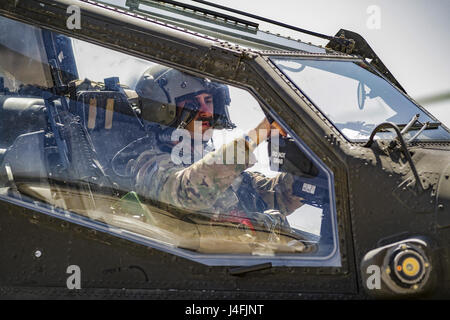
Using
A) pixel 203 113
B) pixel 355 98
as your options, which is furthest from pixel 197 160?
pixel 355 98

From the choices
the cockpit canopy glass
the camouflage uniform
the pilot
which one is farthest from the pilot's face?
the cockpit canopy glass

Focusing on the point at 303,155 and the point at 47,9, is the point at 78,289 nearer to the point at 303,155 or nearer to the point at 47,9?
the point at 303,155

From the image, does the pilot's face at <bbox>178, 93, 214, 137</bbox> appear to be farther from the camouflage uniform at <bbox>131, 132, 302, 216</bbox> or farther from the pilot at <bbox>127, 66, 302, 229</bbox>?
the camouflage uniform at <bbox>131, 132, 302, 216</bbox>

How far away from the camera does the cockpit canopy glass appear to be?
9.21 feet

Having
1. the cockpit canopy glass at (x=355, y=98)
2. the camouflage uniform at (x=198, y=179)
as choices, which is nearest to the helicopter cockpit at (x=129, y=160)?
the camouflage uniform at (x=198, y=179)

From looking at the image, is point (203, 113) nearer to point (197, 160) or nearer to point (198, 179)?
point (197, 160)

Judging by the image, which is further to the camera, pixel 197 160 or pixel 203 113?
pixel 203 113

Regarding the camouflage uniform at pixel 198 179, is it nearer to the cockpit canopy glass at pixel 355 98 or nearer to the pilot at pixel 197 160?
the pilot at pixel 197 160

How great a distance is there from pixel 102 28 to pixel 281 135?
982 millimetres

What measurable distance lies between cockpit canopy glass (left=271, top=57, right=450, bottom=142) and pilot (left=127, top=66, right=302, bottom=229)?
32 centimetres

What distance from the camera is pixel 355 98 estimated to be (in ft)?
10.7

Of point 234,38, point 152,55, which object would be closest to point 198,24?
point 234,38

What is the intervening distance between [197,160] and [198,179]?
0.48ft
